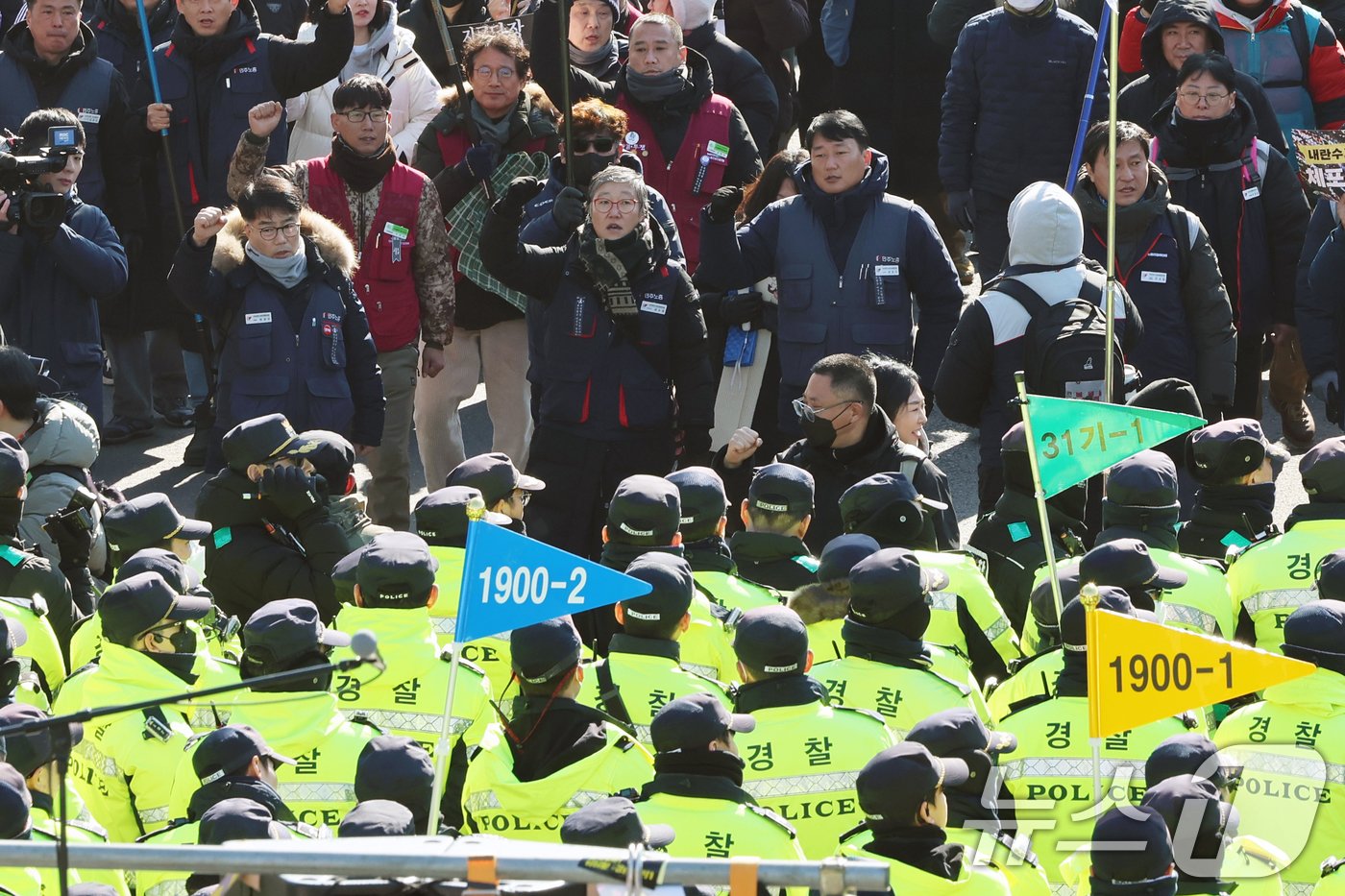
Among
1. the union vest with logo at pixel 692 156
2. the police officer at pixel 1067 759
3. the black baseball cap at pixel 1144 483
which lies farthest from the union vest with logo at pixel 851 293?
the police officer at pixel 1067 759

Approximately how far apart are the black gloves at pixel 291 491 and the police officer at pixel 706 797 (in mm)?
2781

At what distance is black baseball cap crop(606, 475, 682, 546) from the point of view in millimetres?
7039

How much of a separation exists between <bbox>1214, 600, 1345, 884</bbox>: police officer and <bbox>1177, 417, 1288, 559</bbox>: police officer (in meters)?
1.67

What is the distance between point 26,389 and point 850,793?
4.11 metres

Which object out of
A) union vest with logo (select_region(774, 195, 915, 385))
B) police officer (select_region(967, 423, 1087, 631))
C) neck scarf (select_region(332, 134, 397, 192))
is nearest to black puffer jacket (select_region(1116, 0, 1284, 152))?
union vest with logo (select_region(774, 195, 915, 385))

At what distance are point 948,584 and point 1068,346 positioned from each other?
2015mm

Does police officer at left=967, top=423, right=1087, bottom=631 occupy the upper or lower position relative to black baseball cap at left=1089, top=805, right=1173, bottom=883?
upper

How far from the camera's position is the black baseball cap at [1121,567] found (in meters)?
6.30

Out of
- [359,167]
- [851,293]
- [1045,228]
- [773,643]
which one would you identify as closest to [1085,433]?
[773,643]

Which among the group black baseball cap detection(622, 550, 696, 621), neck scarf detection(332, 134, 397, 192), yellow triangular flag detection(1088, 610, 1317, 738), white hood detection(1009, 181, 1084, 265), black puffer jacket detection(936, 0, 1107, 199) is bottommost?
yellow triangular flag detection(1088, 610, 1317, 738)

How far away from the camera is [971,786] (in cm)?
545

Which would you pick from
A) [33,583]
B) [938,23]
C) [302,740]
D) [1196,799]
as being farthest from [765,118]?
[1196,799]

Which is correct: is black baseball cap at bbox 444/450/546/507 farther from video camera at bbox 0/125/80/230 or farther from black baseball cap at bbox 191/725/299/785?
Result: video camera at bbox 0/125/80/230

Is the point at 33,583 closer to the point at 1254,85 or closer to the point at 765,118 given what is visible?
the point at 765,118
